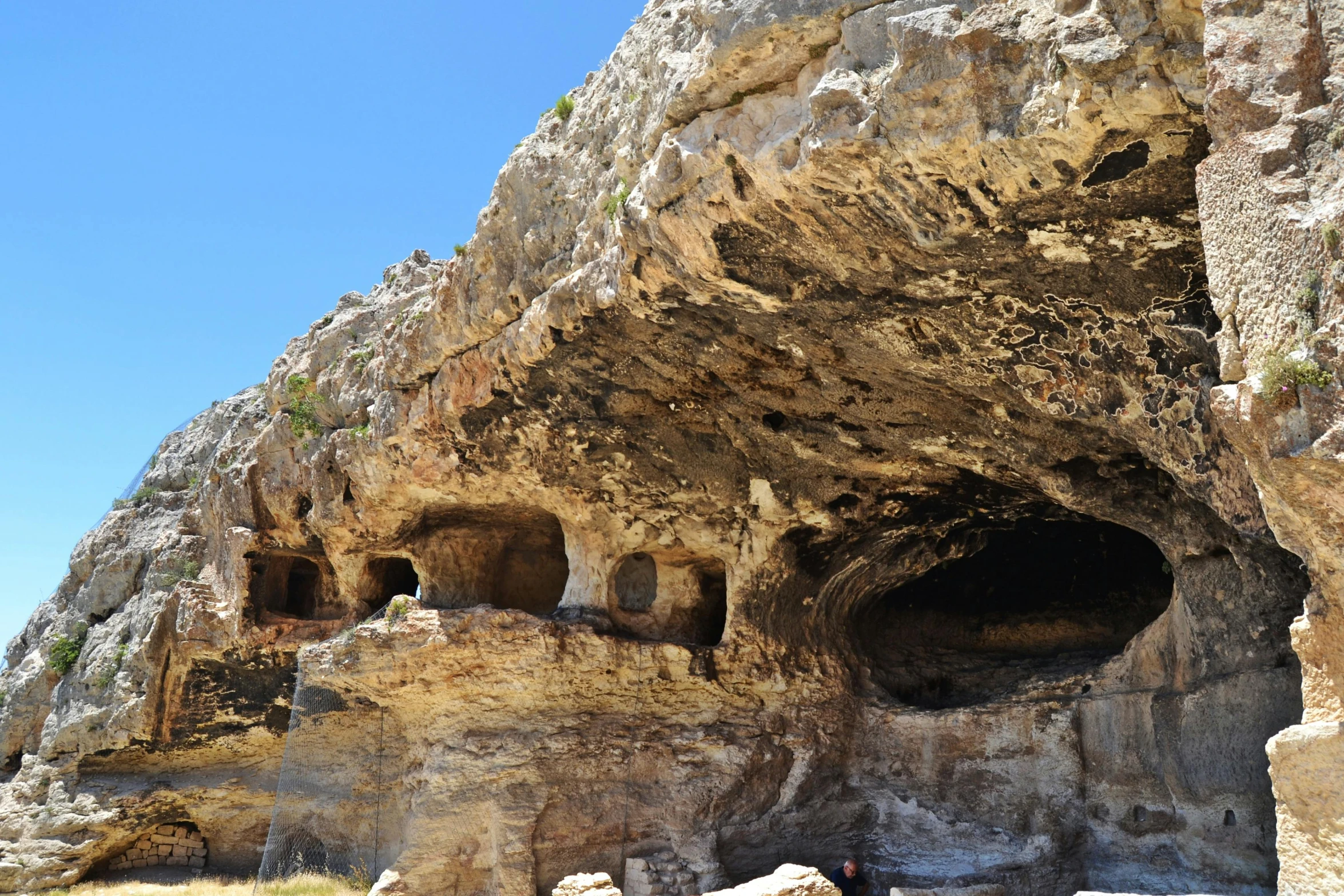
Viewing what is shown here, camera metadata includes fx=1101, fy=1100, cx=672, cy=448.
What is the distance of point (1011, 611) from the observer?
1328 centimetres

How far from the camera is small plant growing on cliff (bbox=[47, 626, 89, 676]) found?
15758mm

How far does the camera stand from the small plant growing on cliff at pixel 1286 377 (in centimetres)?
462

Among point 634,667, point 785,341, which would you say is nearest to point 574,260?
point 785,341

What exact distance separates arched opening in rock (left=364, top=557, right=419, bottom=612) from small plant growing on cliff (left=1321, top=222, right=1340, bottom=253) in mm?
11143

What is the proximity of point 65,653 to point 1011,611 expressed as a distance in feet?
42.9

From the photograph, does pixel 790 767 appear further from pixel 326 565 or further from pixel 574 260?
pixel 326 565

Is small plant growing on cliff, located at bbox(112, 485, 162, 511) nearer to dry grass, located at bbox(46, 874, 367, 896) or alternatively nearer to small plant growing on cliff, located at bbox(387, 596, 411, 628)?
dry grass, located at bbox(46, 874, 367, 896)

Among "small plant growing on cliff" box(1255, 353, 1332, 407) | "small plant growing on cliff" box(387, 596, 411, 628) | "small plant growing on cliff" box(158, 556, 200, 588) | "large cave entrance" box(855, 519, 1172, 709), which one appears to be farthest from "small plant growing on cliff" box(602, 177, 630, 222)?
"small plant growing on cliff" box(158, 556, 200, 588)

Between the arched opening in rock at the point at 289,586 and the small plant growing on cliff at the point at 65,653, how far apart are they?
316cm

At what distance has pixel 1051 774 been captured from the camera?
1030 cm

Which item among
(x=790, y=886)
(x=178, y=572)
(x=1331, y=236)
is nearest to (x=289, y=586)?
(x=178, y=572)

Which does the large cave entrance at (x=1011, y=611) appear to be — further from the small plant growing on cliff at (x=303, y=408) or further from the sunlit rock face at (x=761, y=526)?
the small plant growing on cliff at (x=303, y=408)

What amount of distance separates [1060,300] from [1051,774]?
5.15m

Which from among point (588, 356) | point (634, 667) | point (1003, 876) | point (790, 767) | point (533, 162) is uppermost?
point (533, 162)
